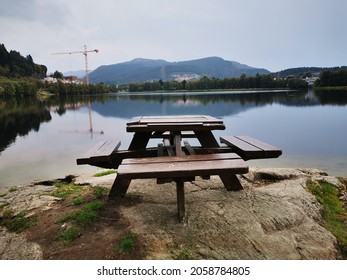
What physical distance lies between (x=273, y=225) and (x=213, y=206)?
2.65 ft

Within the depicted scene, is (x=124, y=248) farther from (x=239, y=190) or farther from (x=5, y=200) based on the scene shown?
(x=5, y=200)

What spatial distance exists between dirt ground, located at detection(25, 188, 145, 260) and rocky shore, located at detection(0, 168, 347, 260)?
11mm

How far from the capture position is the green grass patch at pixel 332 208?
373 centimetres

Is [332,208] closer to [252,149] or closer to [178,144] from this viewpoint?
[252,149]

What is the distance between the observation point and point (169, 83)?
141875 mm

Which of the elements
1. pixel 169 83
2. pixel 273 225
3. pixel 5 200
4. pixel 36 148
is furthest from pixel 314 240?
pixel 169 83

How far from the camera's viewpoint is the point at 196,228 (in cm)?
356

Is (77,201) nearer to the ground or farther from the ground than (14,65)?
nearer to the ground

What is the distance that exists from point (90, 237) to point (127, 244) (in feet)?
1.78

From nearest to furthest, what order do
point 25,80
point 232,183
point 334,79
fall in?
1. point 232,183
2. point 334,79
3. point 25,80

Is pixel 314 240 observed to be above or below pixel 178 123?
below

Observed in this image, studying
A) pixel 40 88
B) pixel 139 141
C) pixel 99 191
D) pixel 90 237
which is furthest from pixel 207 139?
pixel 40 88

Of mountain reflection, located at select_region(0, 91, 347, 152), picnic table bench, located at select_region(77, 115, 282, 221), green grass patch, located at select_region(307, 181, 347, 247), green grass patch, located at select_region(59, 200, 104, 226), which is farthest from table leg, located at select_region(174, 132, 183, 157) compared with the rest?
mountain reflection, located at select_region(0, 91, 347, 152)

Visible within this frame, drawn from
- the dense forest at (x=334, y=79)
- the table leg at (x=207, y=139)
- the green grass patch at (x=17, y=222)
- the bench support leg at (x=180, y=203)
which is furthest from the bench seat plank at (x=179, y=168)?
the dense forest at (x=334, y=79)
